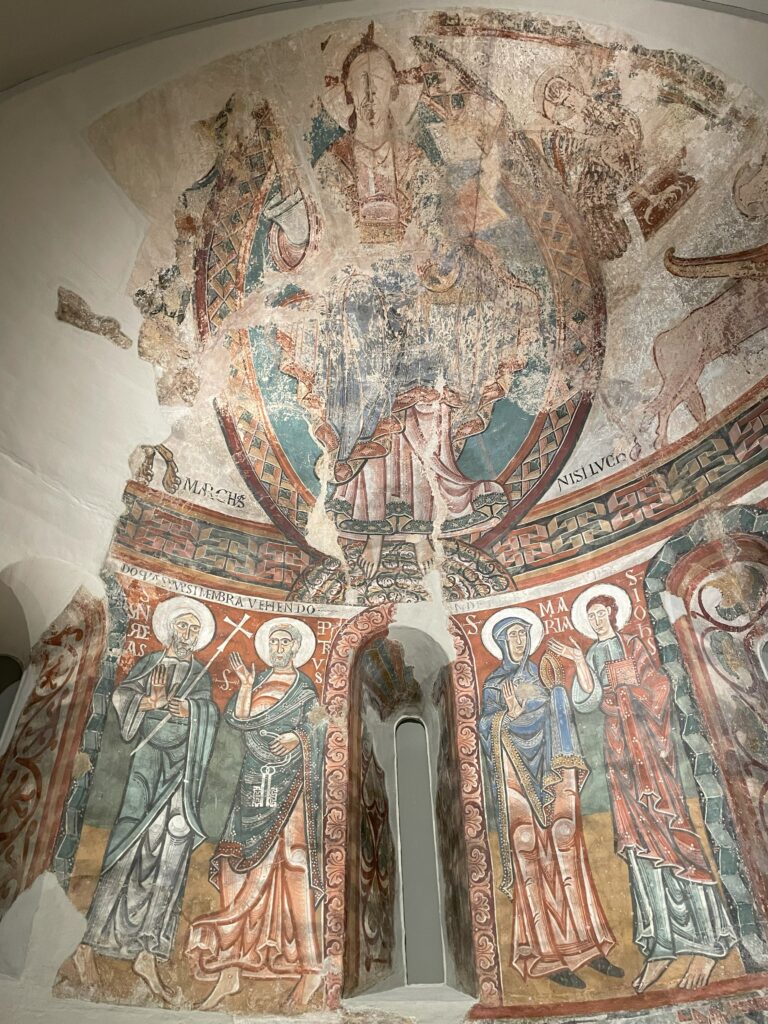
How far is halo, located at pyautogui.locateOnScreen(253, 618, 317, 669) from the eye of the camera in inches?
285

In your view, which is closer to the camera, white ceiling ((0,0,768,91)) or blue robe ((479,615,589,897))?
white ceiling ((0,0,768,91))

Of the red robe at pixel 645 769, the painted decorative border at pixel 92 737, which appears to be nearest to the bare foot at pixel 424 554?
the red robe at pixel 645 769

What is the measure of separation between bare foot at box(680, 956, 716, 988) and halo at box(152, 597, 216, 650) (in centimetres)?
409

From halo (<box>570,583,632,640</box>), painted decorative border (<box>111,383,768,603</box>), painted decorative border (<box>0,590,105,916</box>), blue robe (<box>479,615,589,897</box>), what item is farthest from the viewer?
halo (<box>570,583,632,640</box>)

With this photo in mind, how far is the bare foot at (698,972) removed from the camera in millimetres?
5492

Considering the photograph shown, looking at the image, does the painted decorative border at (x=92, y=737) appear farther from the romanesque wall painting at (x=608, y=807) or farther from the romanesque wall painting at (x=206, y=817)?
the romanesque wall painting at (x=608, y=807)

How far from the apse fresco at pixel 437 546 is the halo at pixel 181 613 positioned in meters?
0.03

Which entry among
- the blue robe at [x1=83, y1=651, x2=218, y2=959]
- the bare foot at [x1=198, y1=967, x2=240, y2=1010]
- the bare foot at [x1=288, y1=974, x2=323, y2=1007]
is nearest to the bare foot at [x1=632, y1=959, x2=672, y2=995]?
the bare foot at [x1=288, y1=974, x2=323, y2=1007]

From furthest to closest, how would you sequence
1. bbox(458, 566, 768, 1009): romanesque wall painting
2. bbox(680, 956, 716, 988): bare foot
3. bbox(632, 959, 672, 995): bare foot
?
bbox(458, 566, 768, 1009): romanesque wall painting → bbox(632, 959, 672, 995): bare foot → bbox(680, 956, 716, 988): bare foot

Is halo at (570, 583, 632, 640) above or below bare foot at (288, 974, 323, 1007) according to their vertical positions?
above

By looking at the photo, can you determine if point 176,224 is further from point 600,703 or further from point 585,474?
point 600,703

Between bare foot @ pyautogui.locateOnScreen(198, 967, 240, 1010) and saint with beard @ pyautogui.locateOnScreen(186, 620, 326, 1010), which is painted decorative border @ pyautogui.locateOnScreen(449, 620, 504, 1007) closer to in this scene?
saint with beard @ pyautogui.locateOnScreen(186, 620, 326, 1010)

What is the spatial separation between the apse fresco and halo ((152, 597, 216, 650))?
0.03 metres

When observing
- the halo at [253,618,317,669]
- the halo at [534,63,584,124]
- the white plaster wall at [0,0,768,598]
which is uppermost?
the halo at [534,63,584,124]
